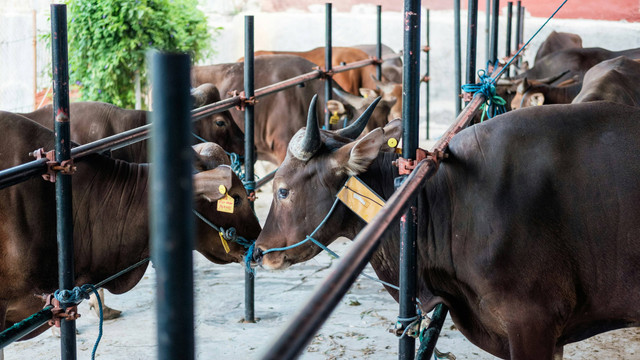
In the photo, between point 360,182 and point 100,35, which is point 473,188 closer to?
point 360,182

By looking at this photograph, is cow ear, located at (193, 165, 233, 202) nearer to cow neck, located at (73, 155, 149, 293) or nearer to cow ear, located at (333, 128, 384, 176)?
cow neck, located at (73, 155, 149, 293)

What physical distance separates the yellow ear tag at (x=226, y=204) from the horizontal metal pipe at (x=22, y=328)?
49.1 inches

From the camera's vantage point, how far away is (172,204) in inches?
32.6

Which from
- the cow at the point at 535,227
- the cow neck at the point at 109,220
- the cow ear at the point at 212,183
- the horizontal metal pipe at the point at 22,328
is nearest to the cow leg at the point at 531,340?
the cow at the point at 535,227

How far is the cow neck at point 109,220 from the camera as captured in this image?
3412mm

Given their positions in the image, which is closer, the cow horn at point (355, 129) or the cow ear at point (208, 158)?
the cow horn at point (355, 129)

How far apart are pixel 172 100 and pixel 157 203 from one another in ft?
0.40

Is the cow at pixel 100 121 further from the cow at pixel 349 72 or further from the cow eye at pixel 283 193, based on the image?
the cow at pixel 349 72

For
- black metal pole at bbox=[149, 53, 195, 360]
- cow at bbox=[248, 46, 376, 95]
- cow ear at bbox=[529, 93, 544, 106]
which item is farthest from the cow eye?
cow at bbox=[248, 46, 376, 95]

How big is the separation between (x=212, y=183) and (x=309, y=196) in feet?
2.07

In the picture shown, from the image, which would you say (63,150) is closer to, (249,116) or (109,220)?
(109,220)

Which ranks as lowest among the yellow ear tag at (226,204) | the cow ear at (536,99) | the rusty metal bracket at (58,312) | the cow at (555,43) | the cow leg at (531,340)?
the cow leg at (531,340)

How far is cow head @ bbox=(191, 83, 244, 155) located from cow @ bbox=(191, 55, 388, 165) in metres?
1.04

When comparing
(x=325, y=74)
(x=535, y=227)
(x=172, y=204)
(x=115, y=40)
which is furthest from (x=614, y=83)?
(x=115, y=40)
